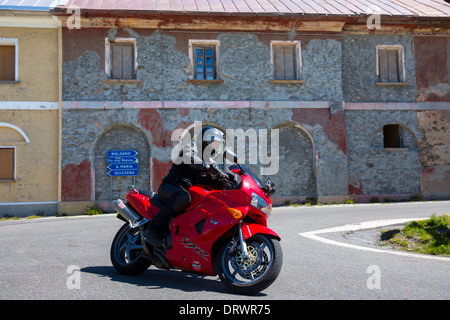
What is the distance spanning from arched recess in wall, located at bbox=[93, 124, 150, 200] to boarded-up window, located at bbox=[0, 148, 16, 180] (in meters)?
2.76

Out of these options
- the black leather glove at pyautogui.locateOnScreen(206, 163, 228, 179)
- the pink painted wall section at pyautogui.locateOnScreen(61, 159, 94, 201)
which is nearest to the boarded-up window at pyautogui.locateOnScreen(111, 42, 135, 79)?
the pink painted wall section at pyautogui.locateOnScreen(61, 159, 94, 201)

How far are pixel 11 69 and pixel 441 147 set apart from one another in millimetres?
16197

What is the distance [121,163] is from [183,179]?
11.5 metres

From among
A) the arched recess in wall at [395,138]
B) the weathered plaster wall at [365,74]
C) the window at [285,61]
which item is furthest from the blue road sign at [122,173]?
the arched recess in wall at [395,138]

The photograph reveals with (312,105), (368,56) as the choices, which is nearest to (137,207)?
(312,105)

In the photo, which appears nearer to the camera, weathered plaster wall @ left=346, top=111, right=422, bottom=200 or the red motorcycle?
the red motorcycle

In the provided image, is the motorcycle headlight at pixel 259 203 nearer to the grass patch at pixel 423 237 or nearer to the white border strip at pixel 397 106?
the grass patch at pixel 423 237

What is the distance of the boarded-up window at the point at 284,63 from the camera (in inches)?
653

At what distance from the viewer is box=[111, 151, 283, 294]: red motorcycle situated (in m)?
3.88

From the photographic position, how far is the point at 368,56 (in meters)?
17.1

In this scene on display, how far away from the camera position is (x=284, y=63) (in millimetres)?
16609

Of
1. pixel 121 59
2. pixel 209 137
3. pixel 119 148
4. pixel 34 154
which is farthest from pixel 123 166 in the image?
pixel 209 137

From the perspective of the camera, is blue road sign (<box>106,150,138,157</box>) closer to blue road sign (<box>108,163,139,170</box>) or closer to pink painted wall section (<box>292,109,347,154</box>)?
blue road sign (<box>108,163,139,170</box>)

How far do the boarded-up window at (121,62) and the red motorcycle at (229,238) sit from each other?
1223cm
